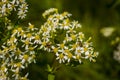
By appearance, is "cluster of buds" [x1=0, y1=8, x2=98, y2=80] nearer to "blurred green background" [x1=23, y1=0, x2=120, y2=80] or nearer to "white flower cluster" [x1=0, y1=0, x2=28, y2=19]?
"white flower cluster" [x1=0, y1=0, x2=28, y2=19]

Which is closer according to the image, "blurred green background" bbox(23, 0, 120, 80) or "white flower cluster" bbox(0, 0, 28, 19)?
"white flower cluster" bbox(0, 0, 28, 19)

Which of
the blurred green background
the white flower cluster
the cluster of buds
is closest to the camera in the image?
the cluster of buds

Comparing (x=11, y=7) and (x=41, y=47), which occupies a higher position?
(x=11, y=7)

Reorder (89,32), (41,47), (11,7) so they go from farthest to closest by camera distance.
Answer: (89,32), (11,7), (41,47)

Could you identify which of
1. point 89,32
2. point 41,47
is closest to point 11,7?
point 41,47

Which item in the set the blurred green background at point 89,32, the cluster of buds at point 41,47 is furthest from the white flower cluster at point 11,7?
the blurred green background at point 89,32

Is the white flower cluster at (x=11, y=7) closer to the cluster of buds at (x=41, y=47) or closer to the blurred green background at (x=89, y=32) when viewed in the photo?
the cluster of buds at (x=41, y=47)

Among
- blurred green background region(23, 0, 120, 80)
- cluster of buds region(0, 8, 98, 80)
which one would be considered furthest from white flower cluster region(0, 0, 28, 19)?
blurred green background region(23, 0, 120, 80)

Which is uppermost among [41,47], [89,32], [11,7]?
[89,32]

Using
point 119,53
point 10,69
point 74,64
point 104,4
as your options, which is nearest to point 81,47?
point 74,64

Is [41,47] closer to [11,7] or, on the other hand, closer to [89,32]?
[11,7]
